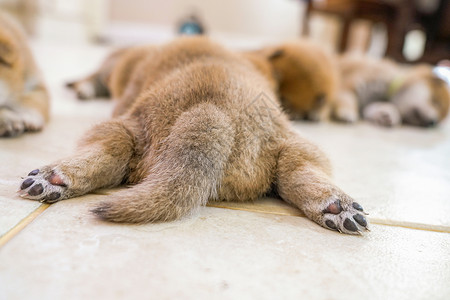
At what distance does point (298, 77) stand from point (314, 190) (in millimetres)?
1478

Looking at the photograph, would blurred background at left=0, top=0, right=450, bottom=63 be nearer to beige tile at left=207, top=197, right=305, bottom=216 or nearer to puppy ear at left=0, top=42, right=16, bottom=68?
puppy ear at left=0, top=42, right=16, bottom=68

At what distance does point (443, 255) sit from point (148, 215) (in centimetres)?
66

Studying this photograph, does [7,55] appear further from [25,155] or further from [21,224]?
[21,224]

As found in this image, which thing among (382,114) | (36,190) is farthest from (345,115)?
(36,190)

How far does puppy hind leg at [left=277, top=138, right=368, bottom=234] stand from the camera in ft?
3.10

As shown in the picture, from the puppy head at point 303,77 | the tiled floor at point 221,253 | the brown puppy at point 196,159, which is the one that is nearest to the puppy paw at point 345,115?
the puppy head at point 303,77

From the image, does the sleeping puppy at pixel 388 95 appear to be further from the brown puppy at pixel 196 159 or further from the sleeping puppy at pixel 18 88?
the sleeping puppy at pixel 18 88

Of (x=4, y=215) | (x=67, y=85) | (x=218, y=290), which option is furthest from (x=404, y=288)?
(x=67, y=85)

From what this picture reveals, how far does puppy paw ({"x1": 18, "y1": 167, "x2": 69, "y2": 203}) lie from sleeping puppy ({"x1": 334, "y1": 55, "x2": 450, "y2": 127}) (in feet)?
7.49

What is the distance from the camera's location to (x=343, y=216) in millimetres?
946

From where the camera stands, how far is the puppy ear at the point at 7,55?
4.95 feet

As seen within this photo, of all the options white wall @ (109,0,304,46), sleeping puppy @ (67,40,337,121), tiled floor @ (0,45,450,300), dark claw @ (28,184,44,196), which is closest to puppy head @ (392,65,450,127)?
sleeping puppy @ (67,40,337,121)

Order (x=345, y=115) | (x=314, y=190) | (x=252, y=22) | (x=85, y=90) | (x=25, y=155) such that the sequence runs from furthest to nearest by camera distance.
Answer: (x=252, y=22) → (x=345, y=115) → (x=85, y=90) → (x=25, y=155) → (x=314, y=190)

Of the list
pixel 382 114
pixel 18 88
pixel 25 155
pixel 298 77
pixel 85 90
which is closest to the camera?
pixel 25 155
